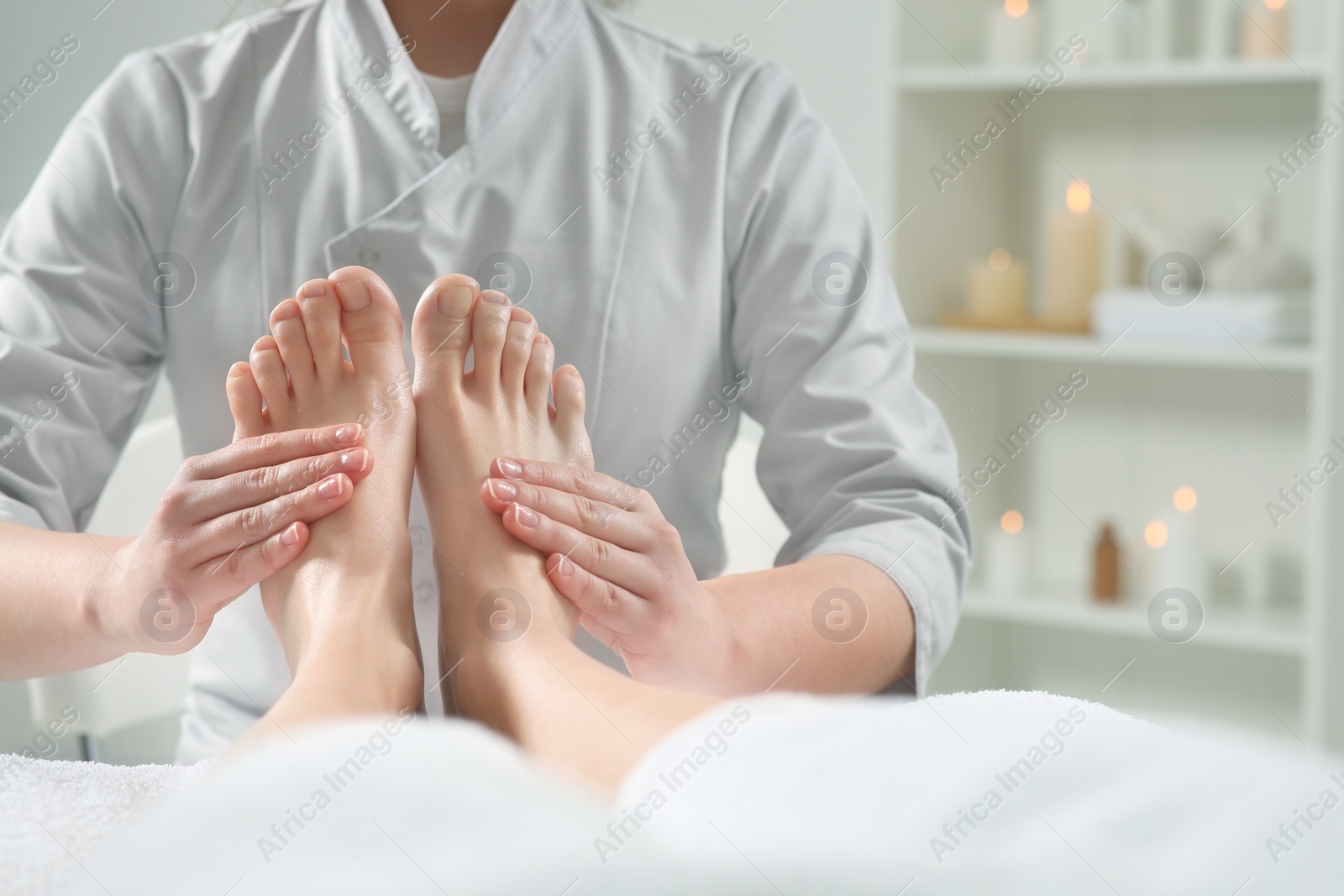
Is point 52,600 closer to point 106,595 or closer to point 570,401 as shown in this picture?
point 106,595

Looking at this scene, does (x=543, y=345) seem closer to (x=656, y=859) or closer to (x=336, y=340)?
(x=336, y=340)

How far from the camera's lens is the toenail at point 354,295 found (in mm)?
686

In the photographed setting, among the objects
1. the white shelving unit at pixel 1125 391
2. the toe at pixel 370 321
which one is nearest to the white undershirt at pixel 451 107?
the toe at pixel 370 321

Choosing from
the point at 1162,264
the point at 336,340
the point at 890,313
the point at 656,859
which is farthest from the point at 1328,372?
the point at 656,859

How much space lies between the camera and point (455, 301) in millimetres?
682

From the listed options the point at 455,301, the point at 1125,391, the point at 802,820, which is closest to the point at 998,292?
the point at 1125,391

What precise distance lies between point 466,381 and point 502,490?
0.41ft

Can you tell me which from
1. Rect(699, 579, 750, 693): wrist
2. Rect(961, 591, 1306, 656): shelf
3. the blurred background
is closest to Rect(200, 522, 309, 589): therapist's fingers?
Rect(699, 579, 750, 693): wrist

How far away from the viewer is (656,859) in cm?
34

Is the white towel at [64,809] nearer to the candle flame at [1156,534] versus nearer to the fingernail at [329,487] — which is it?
the fingernail at [329,487]

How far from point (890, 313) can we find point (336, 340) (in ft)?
1.12

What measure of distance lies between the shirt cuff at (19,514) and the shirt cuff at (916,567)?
0.44 m

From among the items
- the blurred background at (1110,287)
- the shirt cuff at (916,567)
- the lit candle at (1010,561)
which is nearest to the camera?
the shirt cuff at (916,567)

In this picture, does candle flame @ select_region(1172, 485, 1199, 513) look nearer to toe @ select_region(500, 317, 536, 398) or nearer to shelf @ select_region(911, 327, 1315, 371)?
shelf @ select_region(911, 327, 1315, 371)
